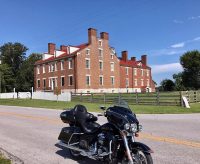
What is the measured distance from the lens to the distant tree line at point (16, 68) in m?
78.2

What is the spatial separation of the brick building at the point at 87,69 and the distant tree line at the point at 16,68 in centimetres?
1889

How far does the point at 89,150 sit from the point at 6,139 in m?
4.29

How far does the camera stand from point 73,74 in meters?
50.8

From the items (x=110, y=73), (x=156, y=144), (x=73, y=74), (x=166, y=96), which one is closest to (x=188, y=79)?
(x=110, y=73)

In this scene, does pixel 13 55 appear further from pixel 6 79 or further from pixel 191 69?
pixel 191 69

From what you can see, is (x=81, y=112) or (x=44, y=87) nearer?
(x=81, y=112)

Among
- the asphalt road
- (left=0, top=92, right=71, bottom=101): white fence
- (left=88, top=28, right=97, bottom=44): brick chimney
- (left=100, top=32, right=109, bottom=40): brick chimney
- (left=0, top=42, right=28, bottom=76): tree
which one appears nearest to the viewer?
the asphalt road

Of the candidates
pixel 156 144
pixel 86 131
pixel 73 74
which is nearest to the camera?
pixel 86 131

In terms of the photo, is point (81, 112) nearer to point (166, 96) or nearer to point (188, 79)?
point (166, 96)

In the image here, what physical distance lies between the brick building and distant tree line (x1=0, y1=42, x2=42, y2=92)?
62.0 feet

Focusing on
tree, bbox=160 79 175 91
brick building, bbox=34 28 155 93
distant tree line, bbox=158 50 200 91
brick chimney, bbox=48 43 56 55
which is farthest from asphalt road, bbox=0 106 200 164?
tree, bbox=160 79 175 91

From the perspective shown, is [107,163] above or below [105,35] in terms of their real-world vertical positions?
below

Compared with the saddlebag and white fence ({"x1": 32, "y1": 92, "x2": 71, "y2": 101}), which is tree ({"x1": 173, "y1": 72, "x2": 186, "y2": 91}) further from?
the saddlebag

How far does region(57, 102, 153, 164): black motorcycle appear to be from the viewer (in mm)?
4907
